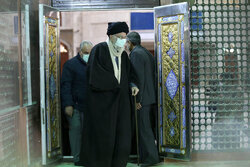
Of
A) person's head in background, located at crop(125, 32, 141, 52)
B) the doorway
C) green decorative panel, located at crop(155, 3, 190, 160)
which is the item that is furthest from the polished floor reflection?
the doorway

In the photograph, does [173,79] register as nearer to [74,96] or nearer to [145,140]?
[145,140]

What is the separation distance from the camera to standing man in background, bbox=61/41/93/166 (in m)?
5.90

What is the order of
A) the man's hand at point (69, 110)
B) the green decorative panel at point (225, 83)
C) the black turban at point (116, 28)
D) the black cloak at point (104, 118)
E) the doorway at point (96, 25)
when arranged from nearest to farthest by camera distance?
the black cloak at point (104, 118), the black turban at point (116, 28), the man's hand at point (69, 110), the green decorative panel at point (225, 83), the doorway at point (96, 25)

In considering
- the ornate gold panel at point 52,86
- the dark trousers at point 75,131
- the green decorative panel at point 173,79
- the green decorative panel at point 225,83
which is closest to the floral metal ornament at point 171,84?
the green decorative panel at point 173,79

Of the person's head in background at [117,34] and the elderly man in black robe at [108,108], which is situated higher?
the person's head in background at [117,34]

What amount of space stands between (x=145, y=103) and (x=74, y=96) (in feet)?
3.58

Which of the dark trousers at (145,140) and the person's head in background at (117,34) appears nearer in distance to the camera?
the person's head in background at (117,34)

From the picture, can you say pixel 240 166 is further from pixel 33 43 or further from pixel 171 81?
pixel 33 43

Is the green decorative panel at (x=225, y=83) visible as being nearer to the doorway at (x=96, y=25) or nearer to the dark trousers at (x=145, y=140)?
the dark trousers at (x=145, y=140)

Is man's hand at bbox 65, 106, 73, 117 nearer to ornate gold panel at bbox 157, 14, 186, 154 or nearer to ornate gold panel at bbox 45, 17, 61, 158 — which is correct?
ornate gold panel at bbox 45, 17, 61, 158

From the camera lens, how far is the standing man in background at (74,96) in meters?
5.90

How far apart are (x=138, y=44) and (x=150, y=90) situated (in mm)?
717

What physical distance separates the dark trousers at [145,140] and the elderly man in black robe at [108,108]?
50cm

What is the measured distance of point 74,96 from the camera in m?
5.98
